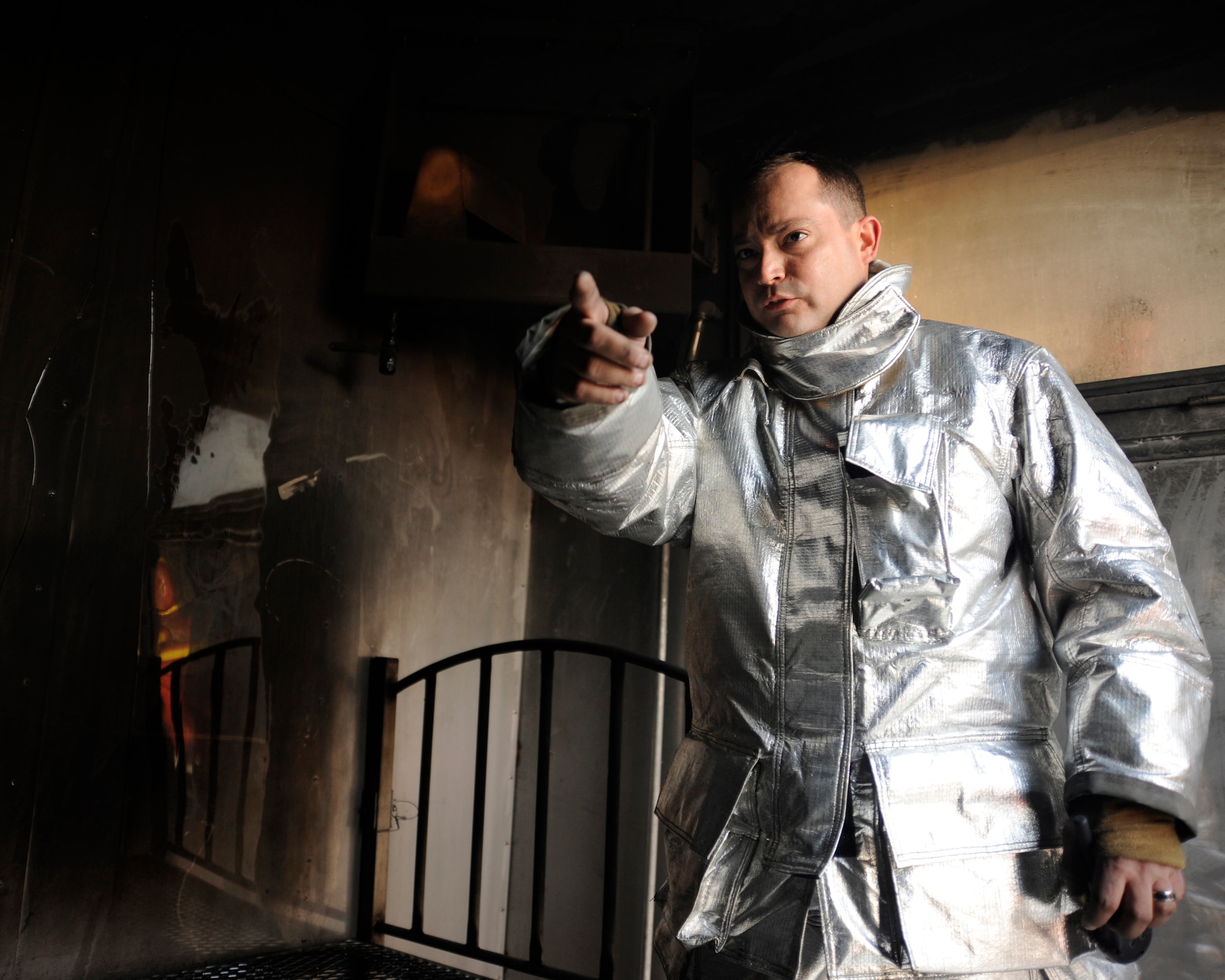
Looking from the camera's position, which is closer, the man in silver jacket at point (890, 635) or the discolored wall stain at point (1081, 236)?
the man in silver jacket at point (890, 635)

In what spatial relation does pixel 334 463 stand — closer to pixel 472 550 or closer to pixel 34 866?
pixel 472 550

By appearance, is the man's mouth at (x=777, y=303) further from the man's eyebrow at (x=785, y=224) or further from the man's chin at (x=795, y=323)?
the man's eyebrow at (x=785, y=224)

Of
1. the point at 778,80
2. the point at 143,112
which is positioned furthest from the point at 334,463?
the point at 778,80

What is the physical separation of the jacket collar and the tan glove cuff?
0.58 meters

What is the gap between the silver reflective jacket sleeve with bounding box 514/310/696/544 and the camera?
3.42 ft

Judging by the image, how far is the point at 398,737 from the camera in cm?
242

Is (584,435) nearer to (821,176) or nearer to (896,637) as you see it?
(896,637)

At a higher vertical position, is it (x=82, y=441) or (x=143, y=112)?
(x=143, y=112)

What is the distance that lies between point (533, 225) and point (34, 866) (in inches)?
75.9

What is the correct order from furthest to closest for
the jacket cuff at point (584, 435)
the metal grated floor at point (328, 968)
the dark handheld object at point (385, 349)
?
the dark handheld object at point (385, 349), the metal grated floor at point (328, 968), the jacket cuff at point (584, 435)

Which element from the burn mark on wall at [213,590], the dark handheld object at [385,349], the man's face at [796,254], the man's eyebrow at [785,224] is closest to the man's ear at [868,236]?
the man's face at [796,254]

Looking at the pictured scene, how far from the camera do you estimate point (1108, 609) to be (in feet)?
3.46

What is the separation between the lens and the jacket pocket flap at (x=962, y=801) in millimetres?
987

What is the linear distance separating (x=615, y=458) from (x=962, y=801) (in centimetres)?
56
